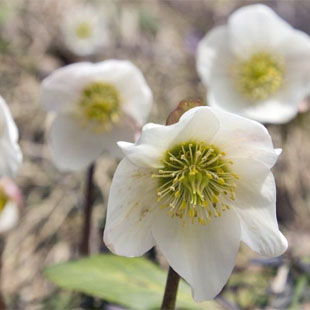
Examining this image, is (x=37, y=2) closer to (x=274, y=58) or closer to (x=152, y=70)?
(x=152, y=70)

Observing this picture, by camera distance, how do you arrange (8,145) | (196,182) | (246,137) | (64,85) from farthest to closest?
(64,85) < (8,145) < (196,182) < (246,137)

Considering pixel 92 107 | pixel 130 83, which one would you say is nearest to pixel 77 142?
pixel 92 107

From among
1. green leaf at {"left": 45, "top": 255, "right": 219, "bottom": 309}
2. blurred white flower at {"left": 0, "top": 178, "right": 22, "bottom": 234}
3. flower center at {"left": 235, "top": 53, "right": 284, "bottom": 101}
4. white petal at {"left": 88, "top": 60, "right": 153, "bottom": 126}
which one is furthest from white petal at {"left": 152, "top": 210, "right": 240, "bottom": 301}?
flower center at {"left": 235, "top": 53, "right": 284, "bottom": 101}

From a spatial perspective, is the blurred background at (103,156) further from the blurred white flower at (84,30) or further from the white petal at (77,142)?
the white petal at (77,142)

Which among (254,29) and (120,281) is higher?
(254,29)

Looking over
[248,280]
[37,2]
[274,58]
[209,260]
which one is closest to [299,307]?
[209,260]

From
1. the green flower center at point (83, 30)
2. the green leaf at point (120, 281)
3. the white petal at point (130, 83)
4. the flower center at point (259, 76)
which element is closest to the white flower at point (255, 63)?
the flower center at point (259, 76)

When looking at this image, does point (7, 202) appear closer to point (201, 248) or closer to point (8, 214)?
point (8, 214)

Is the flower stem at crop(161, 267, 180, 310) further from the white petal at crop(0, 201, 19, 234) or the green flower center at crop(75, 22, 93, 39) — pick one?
the green flower center at crop(75, 22, 93, 39)
